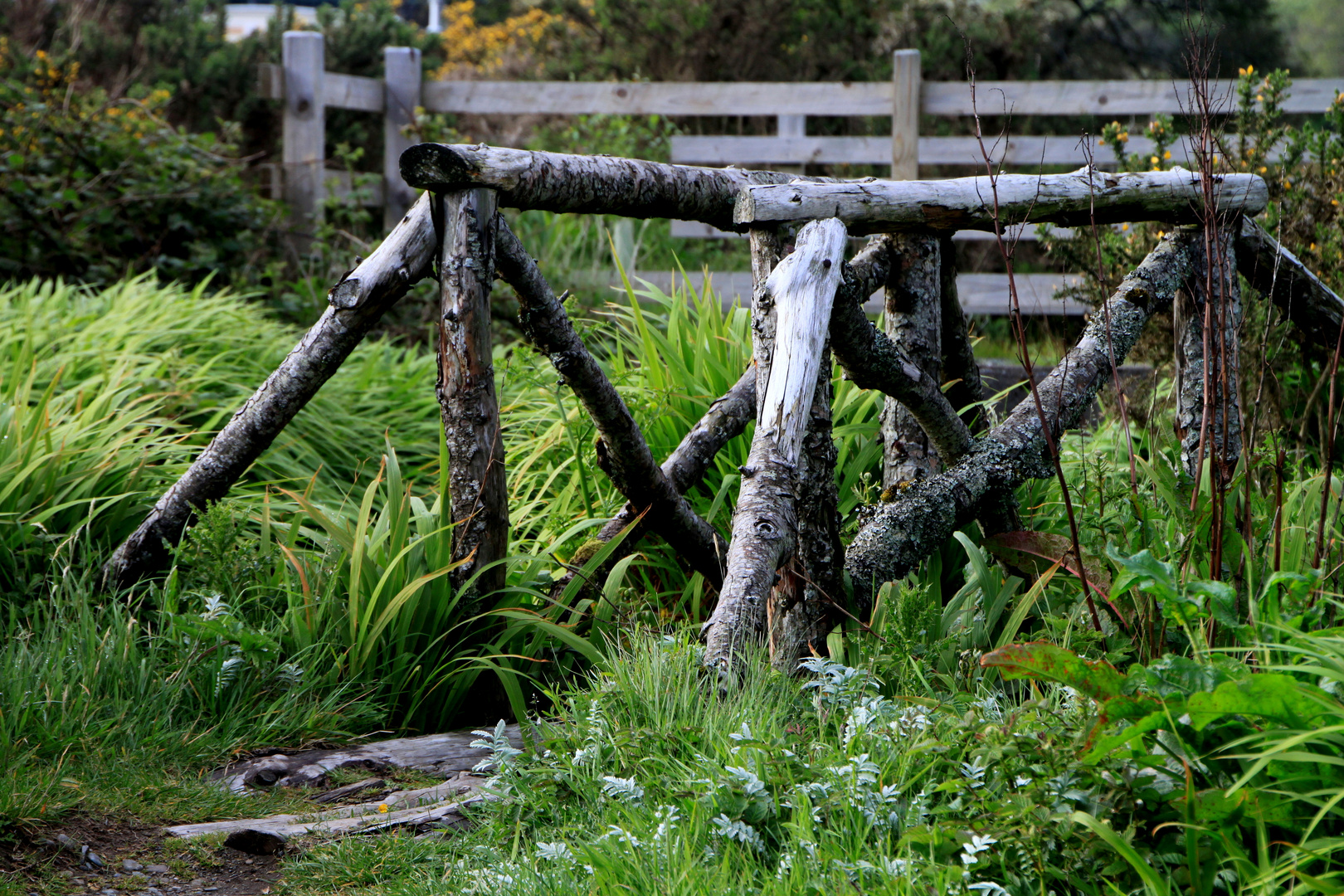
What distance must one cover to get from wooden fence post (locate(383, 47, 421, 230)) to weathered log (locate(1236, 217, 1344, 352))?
6636mm

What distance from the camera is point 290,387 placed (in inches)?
120

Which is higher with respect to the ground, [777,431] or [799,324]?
[799,324]

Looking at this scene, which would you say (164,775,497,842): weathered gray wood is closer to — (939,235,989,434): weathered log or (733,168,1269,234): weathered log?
(733,168,1269,234): weathered log

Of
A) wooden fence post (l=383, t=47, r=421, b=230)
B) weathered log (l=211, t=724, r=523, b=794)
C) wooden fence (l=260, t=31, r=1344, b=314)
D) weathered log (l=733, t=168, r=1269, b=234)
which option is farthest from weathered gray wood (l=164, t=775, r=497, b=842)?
wooden fence post (l=383, t=47, r=421, b=230)

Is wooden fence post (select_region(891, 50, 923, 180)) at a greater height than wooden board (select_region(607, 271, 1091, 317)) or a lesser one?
greater

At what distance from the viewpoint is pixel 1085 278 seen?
5105mm

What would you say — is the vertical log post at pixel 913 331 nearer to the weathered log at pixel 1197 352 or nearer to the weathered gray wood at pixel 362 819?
the weathered log at pixel 1197 352

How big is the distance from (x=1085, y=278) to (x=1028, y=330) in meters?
3.66

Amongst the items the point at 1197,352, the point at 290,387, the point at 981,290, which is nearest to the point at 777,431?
the point at 290,387

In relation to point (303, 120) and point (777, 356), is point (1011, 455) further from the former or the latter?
Result: point (303, 120)

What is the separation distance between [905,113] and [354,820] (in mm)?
7750

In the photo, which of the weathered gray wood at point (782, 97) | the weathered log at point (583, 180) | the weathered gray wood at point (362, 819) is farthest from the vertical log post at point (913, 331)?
the weathered gray wood at point (782, 97)

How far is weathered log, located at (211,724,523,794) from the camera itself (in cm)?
267

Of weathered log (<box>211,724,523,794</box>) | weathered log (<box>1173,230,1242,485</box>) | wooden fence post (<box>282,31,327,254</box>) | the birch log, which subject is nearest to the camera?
the birch log
